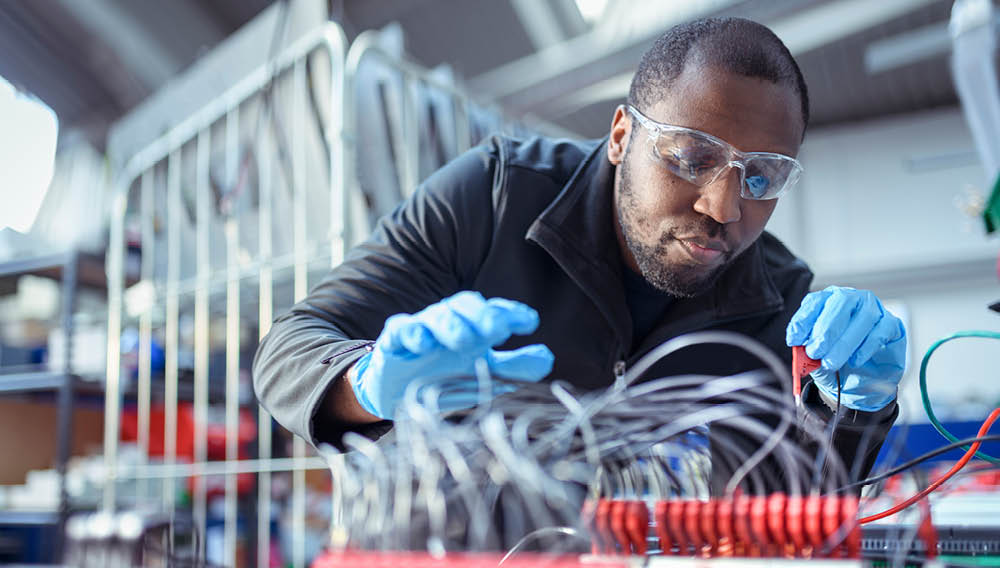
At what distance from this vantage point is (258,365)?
1049 mm

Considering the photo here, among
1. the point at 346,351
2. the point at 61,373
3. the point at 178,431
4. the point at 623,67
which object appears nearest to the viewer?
the point at 346,351

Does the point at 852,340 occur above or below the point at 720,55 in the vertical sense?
below

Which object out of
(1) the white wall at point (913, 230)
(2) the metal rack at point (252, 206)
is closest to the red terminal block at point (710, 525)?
(2) the metal rack at point (252, 206)

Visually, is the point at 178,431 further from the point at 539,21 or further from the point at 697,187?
the point at 539,21

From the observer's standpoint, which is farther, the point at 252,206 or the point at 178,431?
the point at 178,431

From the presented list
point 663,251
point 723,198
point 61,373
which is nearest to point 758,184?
point 723,198

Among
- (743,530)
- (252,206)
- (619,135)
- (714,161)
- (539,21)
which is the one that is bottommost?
(743,530)

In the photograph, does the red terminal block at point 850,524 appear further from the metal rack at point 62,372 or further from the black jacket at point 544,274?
the metal rack at point 62,372

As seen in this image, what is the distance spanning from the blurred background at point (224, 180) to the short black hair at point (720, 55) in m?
0.48

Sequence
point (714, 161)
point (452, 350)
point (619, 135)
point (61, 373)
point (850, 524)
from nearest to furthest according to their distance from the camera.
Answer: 1. point (850, 524)
2. point (452, 350)
3. point (714, 161)
4. point (619, 135)
5. point (61, 373)

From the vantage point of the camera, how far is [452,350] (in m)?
0.66

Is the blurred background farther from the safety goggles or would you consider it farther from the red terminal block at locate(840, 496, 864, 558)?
the red terminal block at locate(840, 496, 864, 558)

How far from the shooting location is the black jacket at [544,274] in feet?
3.60

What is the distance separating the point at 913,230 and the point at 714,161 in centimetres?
523
